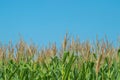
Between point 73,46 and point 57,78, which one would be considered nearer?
point 57,78

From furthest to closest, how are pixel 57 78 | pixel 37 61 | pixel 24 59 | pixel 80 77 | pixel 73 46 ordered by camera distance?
pixel 24 59, pixel 37 61, pixel 73 46, pixel 57 78, pixel 80 77

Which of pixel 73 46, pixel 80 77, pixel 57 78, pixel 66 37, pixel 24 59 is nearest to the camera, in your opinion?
pixel 66 37

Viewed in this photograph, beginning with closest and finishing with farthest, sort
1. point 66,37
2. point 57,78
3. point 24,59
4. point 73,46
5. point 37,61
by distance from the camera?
point 66,37
point 57,78
point 73,46
point 37,61
point 24,59

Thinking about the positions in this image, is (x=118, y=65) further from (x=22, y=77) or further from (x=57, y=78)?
(x=22, y=77)

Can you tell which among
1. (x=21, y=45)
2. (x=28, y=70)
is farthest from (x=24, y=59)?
(x=28, y=70)

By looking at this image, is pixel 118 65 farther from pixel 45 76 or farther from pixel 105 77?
pixel 45 76


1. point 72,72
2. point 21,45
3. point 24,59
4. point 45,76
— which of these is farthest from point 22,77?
point 24,59

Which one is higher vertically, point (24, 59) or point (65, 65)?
point (24, 59)

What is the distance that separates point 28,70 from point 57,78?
43.5 inches

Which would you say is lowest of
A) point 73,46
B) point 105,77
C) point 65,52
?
point 105,77

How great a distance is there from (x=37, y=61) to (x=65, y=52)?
7.65ft

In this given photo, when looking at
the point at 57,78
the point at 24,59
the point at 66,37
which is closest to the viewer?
the point at 66,37

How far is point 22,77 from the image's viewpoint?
21.2 feet

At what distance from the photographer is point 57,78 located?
6258mm
